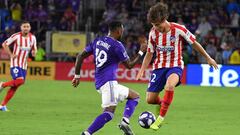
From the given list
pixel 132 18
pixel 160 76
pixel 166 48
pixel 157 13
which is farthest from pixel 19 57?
pixel 132 18

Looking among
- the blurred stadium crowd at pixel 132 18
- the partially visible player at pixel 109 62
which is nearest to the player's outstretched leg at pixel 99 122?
the partially visible player at pixel 109 62

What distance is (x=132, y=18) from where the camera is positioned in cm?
3097

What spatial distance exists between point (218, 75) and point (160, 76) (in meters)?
14.0

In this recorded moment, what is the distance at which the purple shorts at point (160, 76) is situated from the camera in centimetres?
1183

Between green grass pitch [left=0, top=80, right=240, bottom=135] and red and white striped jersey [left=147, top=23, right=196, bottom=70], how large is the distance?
1263mm

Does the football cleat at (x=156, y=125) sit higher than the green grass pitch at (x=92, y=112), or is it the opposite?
the football cleat at (x=156, y=125)

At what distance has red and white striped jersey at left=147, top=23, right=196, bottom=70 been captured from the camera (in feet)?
38.4

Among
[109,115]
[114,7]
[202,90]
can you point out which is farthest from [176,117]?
[114,7]

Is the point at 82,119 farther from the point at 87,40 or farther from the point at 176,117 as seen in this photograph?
the point at 87,40

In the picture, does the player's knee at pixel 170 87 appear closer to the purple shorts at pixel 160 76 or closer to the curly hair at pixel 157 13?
the purple shorts at pixel 160 76

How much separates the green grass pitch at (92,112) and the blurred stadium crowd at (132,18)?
14.6 feet

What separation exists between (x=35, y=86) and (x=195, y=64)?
635 cm

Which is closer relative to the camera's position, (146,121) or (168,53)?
(146,121)

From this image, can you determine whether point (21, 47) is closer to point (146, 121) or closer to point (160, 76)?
point (160, 76)
